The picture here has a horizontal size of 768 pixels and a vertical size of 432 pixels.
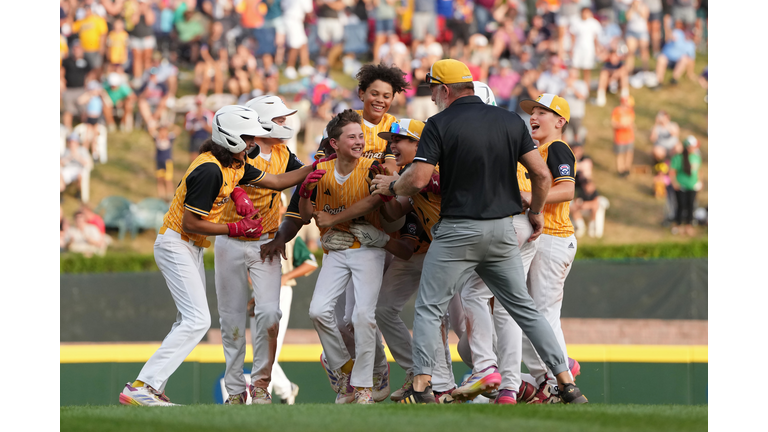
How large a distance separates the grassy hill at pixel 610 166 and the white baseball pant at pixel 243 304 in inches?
479

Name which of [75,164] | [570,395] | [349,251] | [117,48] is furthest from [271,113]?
[117,48]

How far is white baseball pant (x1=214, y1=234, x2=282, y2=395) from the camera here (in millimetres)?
7148

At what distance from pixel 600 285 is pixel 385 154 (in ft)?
21.7

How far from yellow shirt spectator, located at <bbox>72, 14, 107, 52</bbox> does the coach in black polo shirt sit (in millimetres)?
19139

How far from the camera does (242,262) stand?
717cm

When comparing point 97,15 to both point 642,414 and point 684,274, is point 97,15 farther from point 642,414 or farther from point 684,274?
point 642,414

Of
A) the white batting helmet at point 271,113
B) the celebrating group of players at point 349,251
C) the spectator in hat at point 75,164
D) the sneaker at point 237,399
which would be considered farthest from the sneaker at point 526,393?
the spectator in hat at point 75,164

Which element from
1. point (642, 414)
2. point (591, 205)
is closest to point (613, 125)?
point (591, 205)

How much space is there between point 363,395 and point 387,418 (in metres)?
1.55

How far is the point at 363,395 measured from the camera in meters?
6.72

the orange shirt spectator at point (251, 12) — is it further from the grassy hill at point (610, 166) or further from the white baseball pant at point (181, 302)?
the white baseball pant at point (181, 302)

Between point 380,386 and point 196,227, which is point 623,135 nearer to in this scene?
point 380,386

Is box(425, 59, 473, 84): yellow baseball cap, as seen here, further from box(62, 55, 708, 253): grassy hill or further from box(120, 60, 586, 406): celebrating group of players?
box(62, 55, 708, 253): grassy hill

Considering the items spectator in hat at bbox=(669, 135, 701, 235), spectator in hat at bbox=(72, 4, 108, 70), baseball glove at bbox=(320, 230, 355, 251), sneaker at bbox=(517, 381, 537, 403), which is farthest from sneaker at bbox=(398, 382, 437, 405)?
spectator in hat at bbox=(72, 4, 108, 70)
